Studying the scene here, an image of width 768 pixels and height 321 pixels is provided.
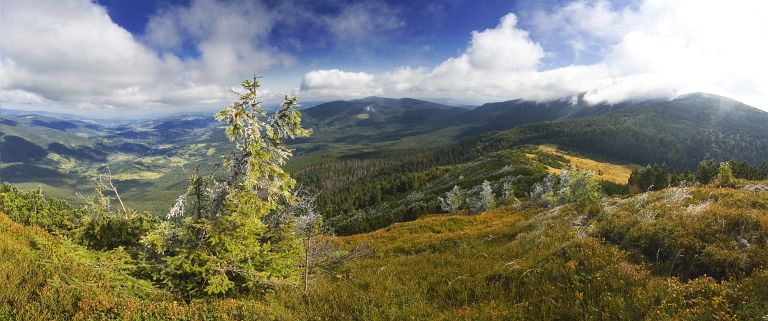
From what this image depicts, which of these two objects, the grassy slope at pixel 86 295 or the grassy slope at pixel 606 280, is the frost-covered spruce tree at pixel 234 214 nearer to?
the grassy slope at pixel 86 295

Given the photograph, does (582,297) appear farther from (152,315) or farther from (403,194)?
(403,194)

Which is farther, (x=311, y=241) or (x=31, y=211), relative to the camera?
(x=31, y=211)

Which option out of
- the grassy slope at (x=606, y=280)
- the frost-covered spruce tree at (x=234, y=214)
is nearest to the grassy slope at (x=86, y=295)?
the frost-covered spruce tree at (x=234, y=214)

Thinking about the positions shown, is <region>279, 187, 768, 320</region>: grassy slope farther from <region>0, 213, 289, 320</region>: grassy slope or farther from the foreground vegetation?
<region>0, 213, 289, 320</region>: grassy slope

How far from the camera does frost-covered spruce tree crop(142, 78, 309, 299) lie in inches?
410

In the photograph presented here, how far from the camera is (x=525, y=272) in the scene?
1009 centimetres

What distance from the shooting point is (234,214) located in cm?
1037

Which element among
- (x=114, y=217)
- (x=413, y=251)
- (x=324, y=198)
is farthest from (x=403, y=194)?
(x=114, y=217)

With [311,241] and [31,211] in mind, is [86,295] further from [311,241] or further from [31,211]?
[31,211]

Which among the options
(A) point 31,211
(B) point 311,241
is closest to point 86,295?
(B) point 311,241

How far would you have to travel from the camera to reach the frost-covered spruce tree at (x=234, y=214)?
10422mm

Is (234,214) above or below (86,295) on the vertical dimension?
above

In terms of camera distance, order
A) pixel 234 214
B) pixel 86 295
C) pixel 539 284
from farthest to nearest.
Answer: pixel 234 214 < pixel 539 284 < pixel 86 295

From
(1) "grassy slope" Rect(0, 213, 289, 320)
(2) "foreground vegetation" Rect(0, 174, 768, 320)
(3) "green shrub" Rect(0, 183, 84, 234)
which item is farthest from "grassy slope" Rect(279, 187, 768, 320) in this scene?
(3) "green shrub" Rect(0, 183, 84, 234)
